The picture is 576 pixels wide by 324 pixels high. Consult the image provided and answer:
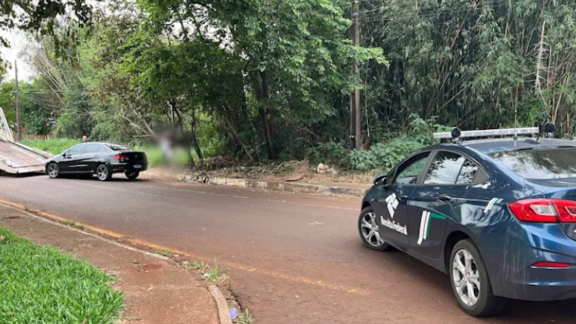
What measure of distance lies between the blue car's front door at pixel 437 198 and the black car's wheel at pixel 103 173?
13.9 meters

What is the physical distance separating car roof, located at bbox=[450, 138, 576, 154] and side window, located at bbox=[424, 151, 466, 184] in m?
→ 0.18

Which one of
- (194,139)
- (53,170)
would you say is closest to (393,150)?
(194,139)

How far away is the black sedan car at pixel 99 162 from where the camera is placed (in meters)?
16.2

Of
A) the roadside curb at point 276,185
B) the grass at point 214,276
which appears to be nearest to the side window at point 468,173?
the grass at point 214,276

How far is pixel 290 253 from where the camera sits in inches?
239

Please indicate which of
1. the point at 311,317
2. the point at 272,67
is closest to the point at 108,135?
the point at 272,67

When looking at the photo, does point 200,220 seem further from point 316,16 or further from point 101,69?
point 101,69

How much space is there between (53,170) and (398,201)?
16.3 m

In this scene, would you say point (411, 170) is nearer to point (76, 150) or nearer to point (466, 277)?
point (466, 277)

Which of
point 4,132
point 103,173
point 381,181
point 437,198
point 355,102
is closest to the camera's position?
point 437,198

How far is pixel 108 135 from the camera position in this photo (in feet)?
106

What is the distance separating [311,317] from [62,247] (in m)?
4.02

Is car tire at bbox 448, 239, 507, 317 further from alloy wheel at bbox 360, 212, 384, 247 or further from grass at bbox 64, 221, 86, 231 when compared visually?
grass at bbox 64, 221, 86, 231

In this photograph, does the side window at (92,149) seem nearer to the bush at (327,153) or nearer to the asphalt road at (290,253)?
the asphalt road at (290,253)
